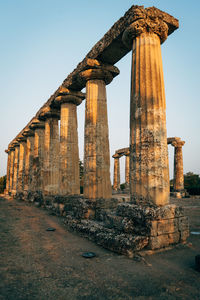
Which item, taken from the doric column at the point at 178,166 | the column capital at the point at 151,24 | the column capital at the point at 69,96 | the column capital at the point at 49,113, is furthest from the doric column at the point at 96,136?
the doric column at the point at 178,166

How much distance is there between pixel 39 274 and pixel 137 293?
2.08 metres

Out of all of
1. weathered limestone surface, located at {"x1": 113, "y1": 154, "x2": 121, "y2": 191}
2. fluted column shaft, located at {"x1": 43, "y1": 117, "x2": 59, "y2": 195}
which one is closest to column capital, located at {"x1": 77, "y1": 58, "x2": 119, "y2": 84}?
fluted column shaft, located at {"x1": 43, "y1": 117, "x2": 59, "y2": 195}

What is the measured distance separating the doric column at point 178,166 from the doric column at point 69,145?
1853 centimetres

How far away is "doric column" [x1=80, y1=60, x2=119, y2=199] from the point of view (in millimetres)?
9086

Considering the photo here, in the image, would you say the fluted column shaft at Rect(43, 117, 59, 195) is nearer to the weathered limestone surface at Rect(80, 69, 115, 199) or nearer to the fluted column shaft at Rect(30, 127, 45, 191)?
the fluted column shaft at Rect(30, 127, 45, 191)

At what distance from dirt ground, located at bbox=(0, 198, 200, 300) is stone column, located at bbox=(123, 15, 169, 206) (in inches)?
69.9

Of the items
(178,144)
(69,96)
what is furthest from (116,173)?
(69,96)

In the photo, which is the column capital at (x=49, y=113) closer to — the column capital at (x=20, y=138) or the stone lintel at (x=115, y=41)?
the stone lintel at (x=115, y=41)

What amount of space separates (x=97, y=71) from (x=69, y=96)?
3506 mm

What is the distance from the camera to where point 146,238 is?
5.45m

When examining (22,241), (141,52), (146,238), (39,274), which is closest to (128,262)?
(146,238)

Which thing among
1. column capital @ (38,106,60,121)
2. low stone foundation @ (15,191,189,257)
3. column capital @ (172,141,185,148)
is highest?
column capital @ (38,106,60,121)

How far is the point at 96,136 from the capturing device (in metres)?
9.39

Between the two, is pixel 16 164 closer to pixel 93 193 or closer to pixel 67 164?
pixel 67 164
